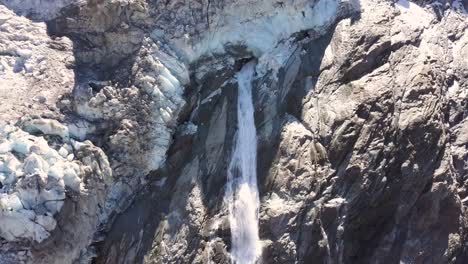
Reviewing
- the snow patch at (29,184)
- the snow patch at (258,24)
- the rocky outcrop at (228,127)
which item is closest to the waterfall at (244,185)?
the rocky outcrop at (228,127)

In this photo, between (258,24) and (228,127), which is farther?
(258,24)

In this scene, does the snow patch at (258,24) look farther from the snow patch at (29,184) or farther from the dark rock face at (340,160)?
the snow patch at (29,184)

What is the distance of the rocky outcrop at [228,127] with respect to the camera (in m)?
12.2

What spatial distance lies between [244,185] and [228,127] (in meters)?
1.50

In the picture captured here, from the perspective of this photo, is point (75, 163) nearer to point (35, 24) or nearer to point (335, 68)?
point (35, 24)

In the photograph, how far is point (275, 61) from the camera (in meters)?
13.9

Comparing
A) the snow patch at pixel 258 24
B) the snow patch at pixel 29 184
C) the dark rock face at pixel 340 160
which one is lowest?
the snow patch at pixel 29 184

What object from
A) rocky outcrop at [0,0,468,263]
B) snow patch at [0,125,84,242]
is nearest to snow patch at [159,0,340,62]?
rocky outcrop at [0,0,468,263]

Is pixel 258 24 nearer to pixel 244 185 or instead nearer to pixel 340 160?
pixel 340 160

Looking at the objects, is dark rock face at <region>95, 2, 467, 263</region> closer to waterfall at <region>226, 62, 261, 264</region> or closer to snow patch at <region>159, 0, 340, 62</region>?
waterfall at <region>226, 62, 261, 264</region>

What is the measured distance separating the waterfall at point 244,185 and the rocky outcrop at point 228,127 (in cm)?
18

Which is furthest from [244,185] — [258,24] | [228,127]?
[258,24]

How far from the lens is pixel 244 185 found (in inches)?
509

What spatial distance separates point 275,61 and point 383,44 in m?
2.73
